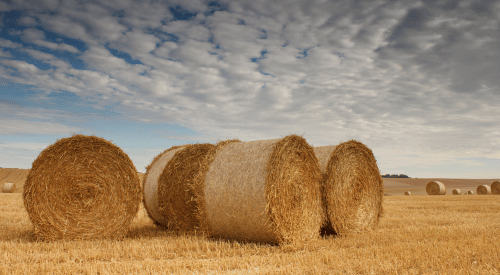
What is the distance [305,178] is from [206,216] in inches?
79.4

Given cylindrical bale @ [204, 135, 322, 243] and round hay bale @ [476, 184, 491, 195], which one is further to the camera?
round hay bale @ [476, 184, 491, 195]

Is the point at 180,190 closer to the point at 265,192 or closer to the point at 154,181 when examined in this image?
the point at 154,181

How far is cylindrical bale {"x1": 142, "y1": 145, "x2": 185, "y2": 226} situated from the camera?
26.3 ft

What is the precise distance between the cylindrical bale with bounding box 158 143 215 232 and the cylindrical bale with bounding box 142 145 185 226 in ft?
0.85

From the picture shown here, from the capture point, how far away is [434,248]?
18.1 ft

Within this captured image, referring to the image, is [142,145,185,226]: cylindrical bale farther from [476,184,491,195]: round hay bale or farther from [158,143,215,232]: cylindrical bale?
[476,184,491,195]: round hay bale

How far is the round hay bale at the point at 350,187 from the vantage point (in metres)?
7.23

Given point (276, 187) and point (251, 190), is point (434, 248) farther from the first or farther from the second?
point (251, 190)

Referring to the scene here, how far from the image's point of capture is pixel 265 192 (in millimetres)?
5902

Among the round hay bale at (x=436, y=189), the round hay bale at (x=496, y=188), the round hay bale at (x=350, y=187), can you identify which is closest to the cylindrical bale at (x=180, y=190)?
the round hay bale at (x=350, y=187)

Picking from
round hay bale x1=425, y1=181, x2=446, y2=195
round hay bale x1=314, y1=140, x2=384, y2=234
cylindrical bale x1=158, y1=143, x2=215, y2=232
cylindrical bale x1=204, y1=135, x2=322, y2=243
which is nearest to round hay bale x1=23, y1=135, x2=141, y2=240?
cylindrical bale x1=158, y1=143, x2=215, y2=232

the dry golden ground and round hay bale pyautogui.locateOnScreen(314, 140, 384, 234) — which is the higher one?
round hay bale pyautogui.locateOnScreen(314, 140, 384, 234)

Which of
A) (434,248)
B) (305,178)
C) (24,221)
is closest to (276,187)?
(305,178)

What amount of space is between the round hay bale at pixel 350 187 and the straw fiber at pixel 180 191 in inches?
98.0
